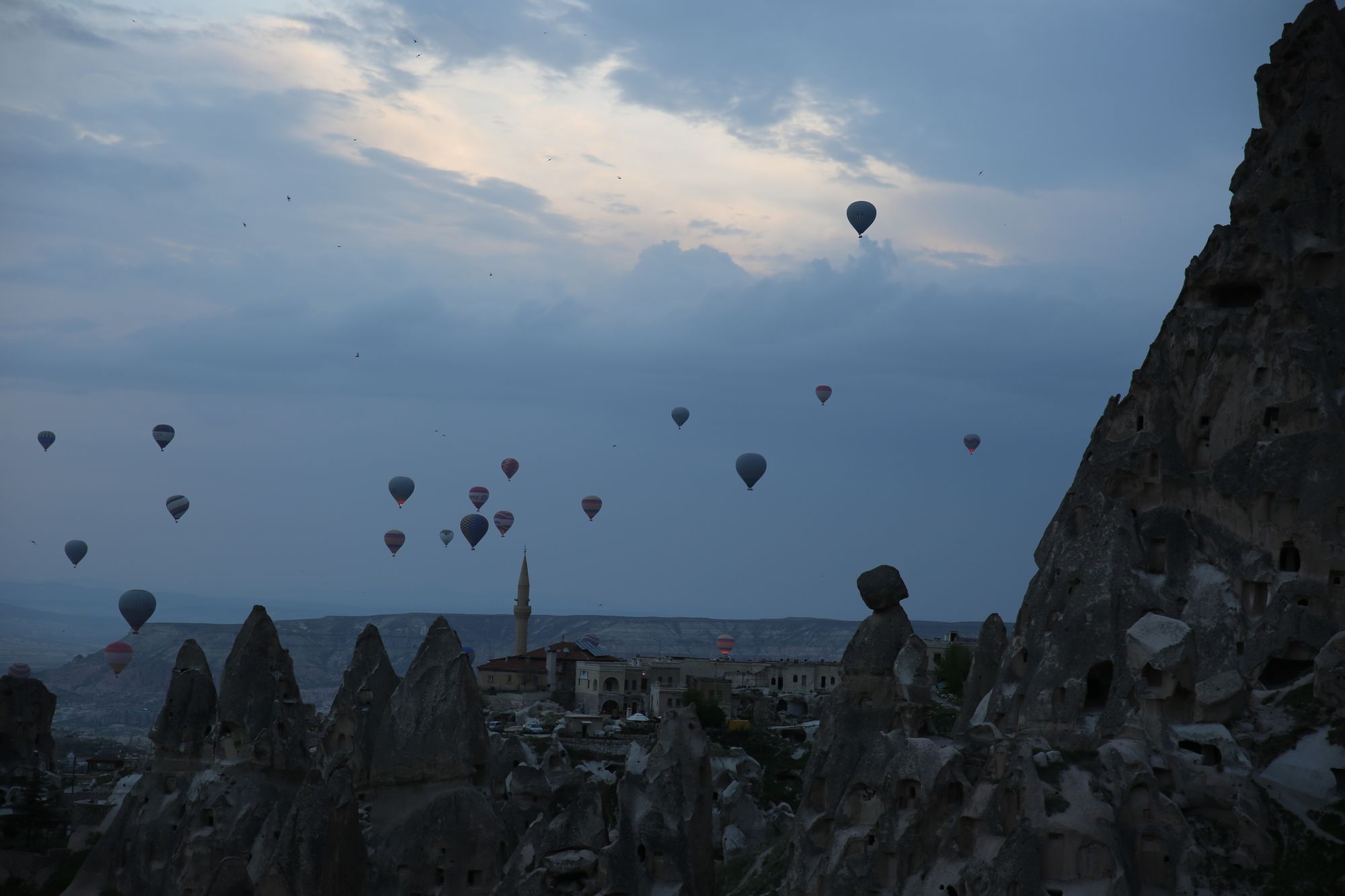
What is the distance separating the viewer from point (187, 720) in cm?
3869

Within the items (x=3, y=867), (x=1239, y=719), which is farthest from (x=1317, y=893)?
(x=3, y=867)

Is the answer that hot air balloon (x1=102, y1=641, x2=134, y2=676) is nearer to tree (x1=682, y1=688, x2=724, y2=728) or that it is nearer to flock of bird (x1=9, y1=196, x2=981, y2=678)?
flock of bird (x1=9, y1=196, x2=981, y2=678)

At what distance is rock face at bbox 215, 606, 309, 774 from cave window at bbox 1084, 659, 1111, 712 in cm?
1864

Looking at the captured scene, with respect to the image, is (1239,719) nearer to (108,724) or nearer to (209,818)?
(209,818)

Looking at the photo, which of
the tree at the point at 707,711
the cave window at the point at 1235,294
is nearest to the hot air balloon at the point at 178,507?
the tree at the point at 707,711

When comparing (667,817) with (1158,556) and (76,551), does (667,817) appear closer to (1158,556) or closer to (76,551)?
(1158,556)

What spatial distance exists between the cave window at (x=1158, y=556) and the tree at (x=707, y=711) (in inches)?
1463

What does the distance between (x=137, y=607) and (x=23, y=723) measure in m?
18.5

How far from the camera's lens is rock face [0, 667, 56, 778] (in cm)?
5203

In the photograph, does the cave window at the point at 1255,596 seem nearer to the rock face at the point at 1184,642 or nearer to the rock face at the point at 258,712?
the rock face at the point at 1184,642

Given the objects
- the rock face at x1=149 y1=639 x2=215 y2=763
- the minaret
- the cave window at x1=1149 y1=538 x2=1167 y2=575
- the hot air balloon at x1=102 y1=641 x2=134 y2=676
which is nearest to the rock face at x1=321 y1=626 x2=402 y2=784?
the rock face at x1=149 y1=639 x2=215 y2=763

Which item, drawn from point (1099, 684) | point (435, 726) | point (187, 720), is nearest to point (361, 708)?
point (435, 726)

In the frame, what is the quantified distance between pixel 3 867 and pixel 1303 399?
35.8 m

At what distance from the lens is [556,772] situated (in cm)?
4303
